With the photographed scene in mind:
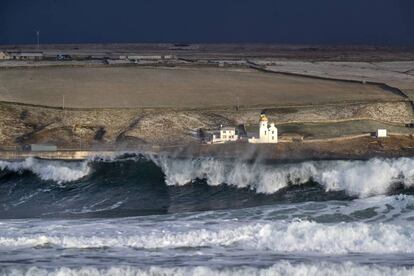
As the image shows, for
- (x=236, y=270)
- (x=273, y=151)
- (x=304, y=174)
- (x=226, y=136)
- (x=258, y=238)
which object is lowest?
(x=236, y=270)

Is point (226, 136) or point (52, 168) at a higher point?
point (226, 136)

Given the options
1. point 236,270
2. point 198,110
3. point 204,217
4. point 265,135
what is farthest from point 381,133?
point 236,270

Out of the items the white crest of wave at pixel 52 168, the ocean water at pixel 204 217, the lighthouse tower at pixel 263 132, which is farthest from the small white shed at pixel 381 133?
the white crest of wave at pixel 52 168

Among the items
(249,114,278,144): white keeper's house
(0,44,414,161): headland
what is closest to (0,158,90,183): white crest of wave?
(0,44,414,161): headland

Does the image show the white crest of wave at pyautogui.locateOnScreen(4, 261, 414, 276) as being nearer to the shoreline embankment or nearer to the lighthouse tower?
the shoreline embankment

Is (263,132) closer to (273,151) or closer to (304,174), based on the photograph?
(273,151)

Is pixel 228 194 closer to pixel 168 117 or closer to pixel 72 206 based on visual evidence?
pixel 72 206
